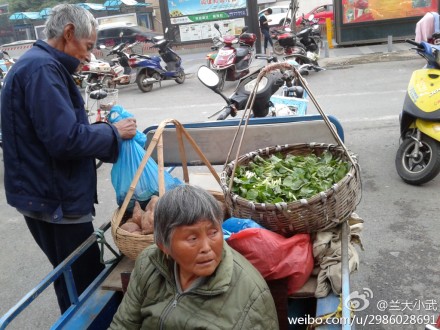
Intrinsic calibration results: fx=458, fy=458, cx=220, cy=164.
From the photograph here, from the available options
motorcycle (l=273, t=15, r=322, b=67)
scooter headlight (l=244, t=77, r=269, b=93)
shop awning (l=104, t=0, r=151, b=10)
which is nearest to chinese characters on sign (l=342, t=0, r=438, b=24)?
motorcycle (l=273, t=15, r=322, b=67)

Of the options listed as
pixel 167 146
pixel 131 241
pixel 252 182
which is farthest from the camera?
pixel 167 146

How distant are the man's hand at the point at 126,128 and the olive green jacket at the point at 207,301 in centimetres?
75

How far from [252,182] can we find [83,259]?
95 centimetres

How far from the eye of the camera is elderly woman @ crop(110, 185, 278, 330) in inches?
59.7

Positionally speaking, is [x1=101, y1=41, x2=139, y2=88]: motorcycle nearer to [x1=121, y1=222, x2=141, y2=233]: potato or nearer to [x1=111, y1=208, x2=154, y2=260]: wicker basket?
[x1=121, y1=222, x2=141, y2=233]: potato

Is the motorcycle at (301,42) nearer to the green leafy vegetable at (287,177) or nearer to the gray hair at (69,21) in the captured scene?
the green leafy vegetable at (287,177)

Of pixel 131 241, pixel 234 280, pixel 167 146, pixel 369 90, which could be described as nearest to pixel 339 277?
pixel 234 280

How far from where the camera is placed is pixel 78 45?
2039 mm

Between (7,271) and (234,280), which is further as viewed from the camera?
→ (7,271)

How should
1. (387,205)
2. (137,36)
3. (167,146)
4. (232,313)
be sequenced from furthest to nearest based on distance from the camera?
(137,36) → (387,205) → (167,146) → (232,313)

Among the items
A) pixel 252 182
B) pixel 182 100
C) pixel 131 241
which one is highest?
pixel 252 182

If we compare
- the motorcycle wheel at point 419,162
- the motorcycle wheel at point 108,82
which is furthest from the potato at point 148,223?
the motorcycle wheel at point 108,82

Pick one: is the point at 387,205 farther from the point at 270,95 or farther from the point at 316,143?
the point at 316,143

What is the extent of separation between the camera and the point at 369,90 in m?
8.13
